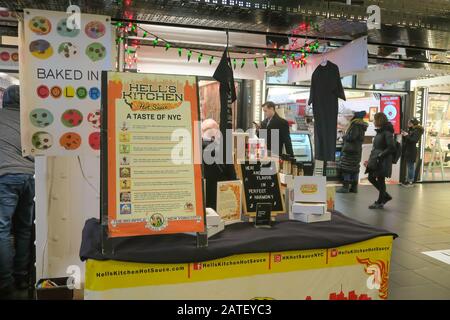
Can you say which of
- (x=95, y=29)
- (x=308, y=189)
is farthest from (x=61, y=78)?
(x=308, y=189)

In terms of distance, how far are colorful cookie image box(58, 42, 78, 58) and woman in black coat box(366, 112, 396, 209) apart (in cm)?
548

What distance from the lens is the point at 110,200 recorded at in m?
2.11

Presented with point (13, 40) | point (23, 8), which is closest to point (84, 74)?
point (23, 8)

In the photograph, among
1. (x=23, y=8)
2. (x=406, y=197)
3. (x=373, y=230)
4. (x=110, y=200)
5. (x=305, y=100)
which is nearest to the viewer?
(x=110, y=200)

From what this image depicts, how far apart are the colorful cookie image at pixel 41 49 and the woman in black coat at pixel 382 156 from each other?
563cm

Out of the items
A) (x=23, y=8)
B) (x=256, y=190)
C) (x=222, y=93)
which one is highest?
(x=23, y=8)

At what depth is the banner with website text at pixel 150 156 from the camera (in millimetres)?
2133

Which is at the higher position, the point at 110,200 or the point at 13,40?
the point at 13,40
